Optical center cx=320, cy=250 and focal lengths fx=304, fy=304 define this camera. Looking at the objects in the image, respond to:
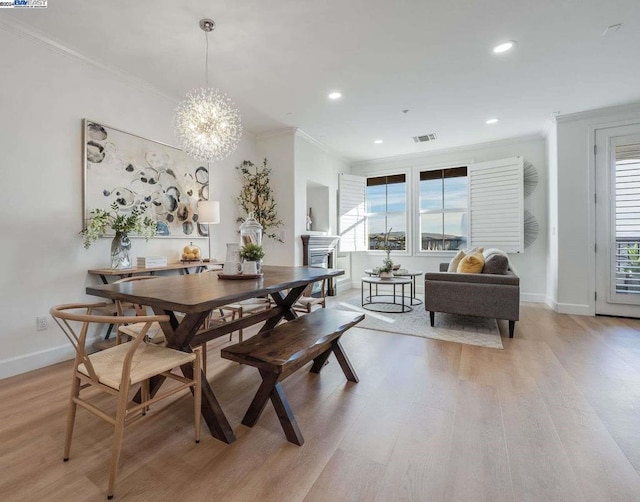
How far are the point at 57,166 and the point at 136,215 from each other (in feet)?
2.37

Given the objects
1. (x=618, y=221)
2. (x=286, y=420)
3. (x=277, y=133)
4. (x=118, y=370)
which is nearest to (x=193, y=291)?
(x=118, y=370)

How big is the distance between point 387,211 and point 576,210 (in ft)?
10.4

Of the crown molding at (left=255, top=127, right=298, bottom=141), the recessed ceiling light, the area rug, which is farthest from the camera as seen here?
the crown molding at (left=255, top=127, right=298, bottom=141)

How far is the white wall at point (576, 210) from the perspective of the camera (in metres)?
4.22

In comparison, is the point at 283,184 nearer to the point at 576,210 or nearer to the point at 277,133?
the point at 277,133

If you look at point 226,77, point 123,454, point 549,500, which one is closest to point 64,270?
point 123,454

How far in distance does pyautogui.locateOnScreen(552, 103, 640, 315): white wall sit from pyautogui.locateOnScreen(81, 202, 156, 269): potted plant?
17.8 feet

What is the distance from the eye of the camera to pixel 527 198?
5.30 meters

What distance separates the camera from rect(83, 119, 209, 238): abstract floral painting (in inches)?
115

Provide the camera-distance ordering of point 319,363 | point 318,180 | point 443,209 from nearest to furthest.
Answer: point 319,363 < point 318,180 < point 443,209

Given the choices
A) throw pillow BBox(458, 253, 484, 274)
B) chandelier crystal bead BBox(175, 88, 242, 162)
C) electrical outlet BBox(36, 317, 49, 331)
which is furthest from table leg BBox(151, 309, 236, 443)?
throw pillow BBox(458, 253, 484, 274)

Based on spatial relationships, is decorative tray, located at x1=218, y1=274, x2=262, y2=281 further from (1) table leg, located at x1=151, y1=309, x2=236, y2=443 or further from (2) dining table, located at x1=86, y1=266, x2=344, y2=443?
(1) table leg, located at x1=151, y1=309, x2=236, y2=443

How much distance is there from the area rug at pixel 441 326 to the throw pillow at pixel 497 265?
69 centimetres

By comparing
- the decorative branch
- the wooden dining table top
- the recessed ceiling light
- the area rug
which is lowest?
the area rug
